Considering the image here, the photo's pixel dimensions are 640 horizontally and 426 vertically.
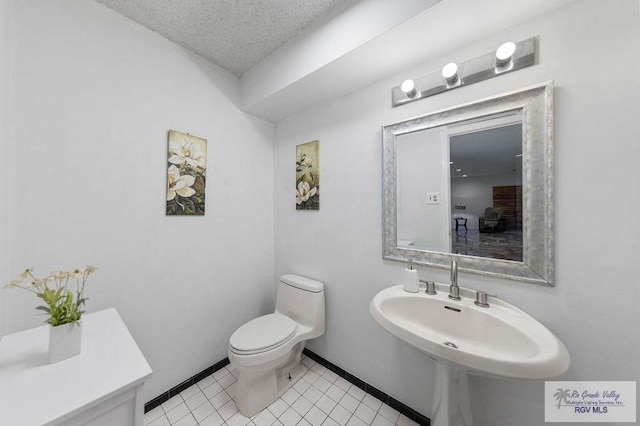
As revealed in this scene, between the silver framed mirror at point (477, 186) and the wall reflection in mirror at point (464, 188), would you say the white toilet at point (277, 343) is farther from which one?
the wall reflection in mirror at point (464, 188)

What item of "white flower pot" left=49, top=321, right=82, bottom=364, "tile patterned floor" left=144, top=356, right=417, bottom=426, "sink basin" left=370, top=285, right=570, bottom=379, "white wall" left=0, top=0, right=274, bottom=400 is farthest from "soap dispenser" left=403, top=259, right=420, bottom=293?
"white flower pot" left=49, top=321, right=82, bottom=364

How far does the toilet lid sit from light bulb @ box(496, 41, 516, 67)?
6.22ft

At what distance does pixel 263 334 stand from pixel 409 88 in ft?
5.78

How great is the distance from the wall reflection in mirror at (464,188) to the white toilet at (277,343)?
849mm

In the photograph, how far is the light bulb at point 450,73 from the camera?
1.16 m

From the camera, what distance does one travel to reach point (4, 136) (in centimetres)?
94

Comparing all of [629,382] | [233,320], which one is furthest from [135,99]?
[629,382]

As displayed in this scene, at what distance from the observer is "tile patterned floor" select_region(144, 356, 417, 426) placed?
4.30 ft

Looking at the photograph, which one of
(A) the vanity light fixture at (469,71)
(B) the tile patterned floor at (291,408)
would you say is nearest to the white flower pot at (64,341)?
(B) the tile patterned floor at (291,408)

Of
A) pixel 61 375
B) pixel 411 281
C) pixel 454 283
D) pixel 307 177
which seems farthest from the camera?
pixel 307 177

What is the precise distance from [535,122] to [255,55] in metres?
1.73

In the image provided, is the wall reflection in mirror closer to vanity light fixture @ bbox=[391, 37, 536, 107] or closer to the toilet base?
vanity light fixture @ bbox=[391, 37, 536, 107]

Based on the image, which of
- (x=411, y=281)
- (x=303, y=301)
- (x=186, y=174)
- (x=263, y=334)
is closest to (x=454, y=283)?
(x=411, y=281)

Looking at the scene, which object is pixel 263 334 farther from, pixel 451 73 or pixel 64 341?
pixel 451 73
